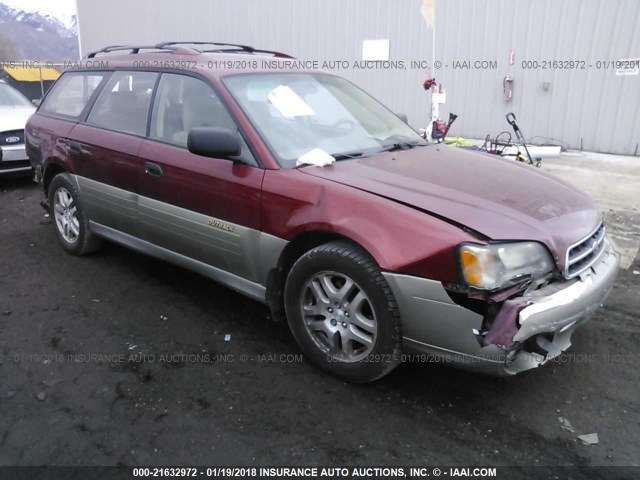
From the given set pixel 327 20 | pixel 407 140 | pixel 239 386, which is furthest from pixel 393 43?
pixel 239 386

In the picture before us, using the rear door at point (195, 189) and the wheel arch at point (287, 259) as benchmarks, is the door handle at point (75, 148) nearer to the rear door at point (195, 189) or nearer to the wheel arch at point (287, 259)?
the rear door at point (195, 189)

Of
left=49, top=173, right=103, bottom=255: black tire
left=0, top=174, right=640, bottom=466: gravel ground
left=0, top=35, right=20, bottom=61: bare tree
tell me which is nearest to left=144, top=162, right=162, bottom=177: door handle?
left=0, top=174, right=640, bottom=466: gravel ground

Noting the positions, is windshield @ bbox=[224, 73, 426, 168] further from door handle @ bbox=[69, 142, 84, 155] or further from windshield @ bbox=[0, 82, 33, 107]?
windshield @ bbox=[0, 82, 33, 107]

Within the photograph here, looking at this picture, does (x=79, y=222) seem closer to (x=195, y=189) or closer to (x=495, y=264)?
(x=195, y=189)

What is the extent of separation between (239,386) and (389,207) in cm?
126

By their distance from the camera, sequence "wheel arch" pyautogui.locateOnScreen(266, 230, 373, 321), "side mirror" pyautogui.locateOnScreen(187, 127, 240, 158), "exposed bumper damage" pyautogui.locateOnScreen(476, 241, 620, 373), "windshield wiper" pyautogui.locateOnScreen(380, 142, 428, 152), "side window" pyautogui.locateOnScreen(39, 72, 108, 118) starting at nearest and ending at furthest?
"exposed bumper damage" pyautogui.locateOnScreen(476, 241, 620, 373) < "wheel arch" pyautogui.locateOnScreen(266, 230, 373, 321) < "side mirror" pyautogui.locateOnScreen(187, 127, 240, 158) < "windshield wiper" pyautogui.locateOnScreen(380, 142, 428, 152) < "side window" pyautogui.locateOnScreen(39, 72, 108, 118)

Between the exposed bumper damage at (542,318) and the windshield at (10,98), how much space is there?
848cm

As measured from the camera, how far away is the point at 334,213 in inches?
112

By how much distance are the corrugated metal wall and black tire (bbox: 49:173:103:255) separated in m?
7.96

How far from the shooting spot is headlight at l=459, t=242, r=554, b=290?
2.44 meters

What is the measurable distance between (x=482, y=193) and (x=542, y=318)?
29.6 inches

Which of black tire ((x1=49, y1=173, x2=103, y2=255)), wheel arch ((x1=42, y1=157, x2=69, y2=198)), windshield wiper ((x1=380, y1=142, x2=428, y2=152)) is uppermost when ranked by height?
windshield wiper ((x1=380, y1=142, x2=428, y2=152))

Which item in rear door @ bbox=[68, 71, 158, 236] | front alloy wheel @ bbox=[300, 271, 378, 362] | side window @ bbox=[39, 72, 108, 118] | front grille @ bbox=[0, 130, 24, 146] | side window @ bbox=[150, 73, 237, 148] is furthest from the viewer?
front grille @ bbox=[0, 130, 24, 146]

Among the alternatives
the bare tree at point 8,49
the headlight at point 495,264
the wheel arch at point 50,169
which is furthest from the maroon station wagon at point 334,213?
the bare tree at point 8,49
